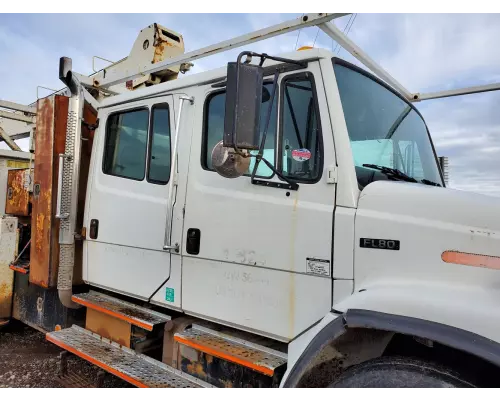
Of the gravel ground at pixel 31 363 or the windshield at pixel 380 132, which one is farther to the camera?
the gravel ground at pixel 31 363

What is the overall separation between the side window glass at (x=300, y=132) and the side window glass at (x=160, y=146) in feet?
3.31

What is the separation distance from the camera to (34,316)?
4168 millimetres

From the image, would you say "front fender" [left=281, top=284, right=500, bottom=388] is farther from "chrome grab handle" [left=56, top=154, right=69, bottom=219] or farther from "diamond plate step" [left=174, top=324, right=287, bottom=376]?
"chrome grab handle" [left=56, top=154, right=69, bottom=219]

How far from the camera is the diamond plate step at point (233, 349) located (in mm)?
2264

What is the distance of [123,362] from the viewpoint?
9.57 feet

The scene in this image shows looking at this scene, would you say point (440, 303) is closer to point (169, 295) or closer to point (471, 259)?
point (471, 259)

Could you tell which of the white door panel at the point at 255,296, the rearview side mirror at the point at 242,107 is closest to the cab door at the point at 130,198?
the white door panel at the point at 255,296

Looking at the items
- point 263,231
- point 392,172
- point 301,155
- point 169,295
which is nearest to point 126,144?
point 169,295

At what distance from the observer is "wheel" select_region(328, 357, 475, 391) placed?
1.66 metres

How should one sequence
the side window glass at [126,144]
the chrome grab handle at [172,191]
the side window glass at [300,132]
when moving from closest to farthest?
the side window glass at [300,132] < the chrome grab handle at [172,191] < the side window glass at [126,144]

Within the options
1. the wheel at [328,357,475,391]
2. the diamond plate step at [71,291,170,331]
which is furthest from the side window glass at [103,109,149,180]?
the wheel at [328,357,475,391]

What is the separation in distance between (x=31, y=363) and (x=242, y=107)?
12.4 feet

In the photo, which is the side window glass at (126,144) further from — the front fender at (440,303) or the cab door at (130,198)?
the front fender at (440,303)

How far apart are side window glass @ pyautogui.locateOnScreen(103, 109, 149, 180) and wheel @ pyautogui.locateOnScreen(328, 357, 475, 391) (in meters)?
2.05
